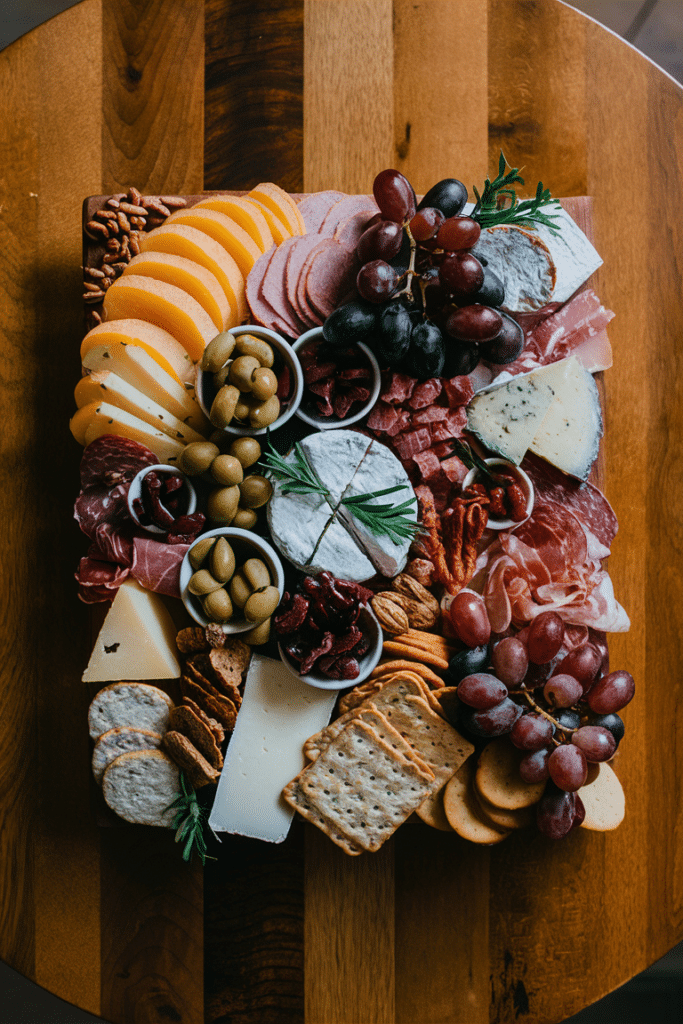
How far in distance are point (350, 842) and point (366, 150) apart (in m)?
1.36

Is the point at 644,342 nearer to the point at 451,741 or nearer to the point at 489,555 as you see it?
the point at 489,555

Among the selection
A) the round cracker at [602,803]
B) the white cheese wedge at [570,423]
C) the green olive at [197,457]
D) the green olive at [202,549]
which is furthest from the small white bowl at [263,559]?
the round cracker at [602,803]

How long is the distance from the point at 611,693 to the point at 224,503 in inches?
30.8

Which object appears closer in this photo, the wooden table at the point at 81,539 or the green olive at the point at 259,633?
the green olive at the point at 259,633

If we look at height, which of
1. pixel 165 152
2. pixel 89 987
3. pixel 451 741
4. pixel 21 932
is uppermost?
pixel 165 152

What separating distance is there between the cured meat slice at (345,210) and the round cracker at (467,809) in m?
1.04

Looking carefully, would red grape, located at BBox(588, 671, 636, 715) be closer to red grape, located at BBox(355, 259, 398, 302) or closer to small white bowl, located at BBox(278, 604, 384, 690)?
small white bowl, located at BBox(278, 604, 384, 690)

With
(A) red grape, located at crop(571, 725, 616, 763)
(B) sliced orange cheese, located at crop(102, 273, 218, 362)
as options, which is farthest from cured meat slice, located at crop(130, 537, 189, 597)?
(A) red grape, located at crop(571, 725, 616, 763)

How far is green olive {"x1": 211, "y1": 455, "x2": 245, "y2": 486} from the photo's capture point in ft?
4.27

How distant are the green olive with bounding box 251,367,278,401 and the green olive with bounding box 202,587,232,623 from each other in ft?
1.15

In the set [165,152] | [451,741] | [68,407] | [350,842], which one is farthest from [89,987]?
[165,152]

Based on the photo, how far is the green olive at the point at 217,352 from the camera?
4.22 ft

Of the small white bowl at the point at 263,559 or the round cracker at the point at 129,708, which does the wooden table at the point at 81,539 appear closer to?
the round cracker at the point at 129,708

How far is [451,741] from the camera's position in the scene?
1.36 meters
